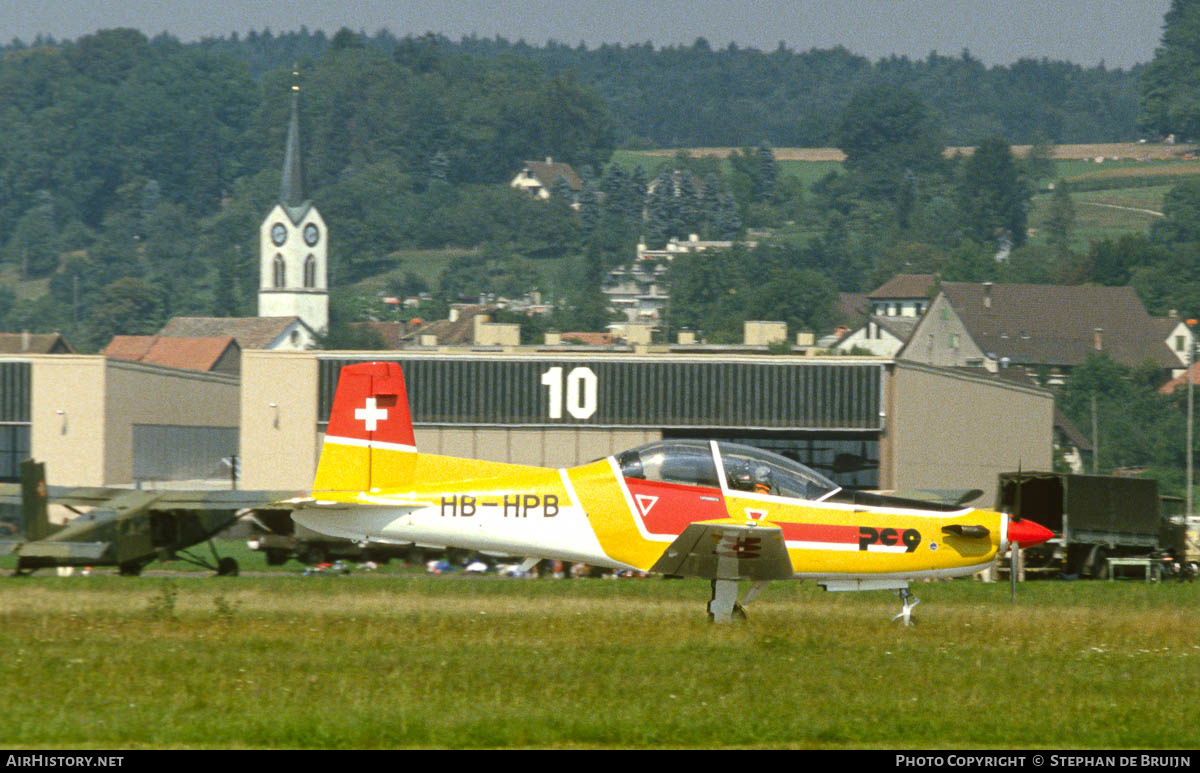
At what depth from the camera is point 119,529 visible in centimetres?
2419

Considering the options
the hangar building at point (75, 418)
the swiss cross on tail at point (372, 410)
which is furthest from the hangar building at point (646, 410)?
the swiss cross on tail at point (372, 410)

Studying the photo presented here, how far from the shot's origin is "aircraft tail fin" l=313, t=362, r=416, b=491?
1598cm

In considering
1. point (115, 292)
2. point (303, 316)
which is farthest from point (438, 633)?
point (115, 292)

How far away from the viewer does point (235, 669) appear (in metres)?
11.9

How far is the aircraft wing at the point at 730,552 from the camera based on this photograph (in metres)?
14.7

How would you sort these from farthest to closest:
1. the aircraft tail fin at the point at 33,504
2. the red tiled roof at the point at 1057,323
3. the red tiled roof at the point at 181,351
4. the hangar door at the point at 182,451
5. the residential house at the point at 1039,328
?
the red tiled roof at the point at 1057,323 → the residential house at the point at 1039,328 → the red tiled roof at the point at 181,351 → the hangar door at the point at 182,451 → the aircraft tail fin at the point at 33,504

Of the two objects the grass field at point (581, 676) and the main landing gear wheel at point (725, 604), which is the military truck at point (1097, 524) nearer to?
the grass field at point (581, 676)

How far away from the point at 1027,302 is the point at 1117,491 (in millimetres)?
101687

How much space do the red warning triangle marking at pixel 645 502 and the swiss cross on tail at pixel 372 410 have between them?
7.56ft

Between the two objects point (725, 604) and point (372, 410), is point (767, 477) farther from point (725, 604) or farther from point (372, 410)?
point (372, 410)

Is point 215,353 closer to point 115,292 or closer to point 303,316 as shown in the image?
point 303,316

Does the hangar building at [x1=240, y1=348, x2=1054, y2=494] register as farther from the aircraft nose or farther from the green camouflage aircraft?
the aircraft nose

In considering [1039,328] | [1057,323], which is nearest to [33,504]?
[1039,328]

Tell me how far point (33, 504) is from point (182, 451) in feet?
102
